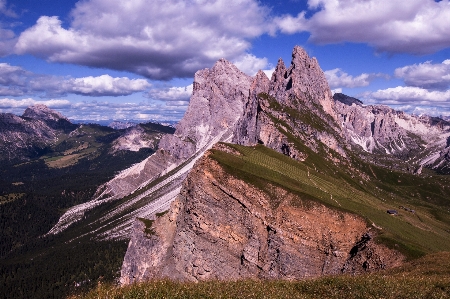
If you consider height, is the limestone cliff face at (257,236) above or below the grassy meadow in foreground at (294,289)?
below

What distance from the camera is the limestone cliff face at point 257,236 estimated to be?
56000mm

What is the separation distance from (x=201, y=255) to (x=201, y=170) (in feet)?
55.1

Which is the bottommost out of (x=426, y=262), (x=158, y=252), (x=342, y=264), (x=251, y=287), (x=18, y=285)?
(x=18, y=285)

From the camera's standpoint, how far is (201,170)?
214 ft

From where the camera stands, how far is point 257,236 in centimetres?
5938

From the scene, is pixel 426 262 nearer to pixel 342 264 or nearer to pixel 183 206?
pixel 342 264

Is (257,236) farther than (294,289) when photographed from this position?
Yes

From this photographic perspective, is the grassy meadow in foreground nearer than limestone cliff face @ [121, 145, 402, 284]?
Yes

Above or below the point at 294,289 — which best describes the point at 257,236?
below

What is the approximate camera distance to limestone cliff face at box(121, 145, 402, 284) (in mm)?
56000

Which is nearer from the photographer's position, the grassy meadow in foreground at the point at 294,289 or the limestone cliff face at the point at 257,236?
the grassy meadow in foreground at the point at 294,289

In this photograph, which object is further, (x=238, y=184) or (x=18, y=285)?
(x=18, y=285)

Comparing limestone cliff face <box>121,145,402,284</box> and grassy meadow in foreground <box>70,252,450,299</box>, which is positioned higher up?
grassy meadow in foreground <box>70,252,450,299</box>

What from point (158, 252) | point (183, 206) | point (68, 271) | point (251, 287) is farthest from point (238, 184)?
point (68, 271)
